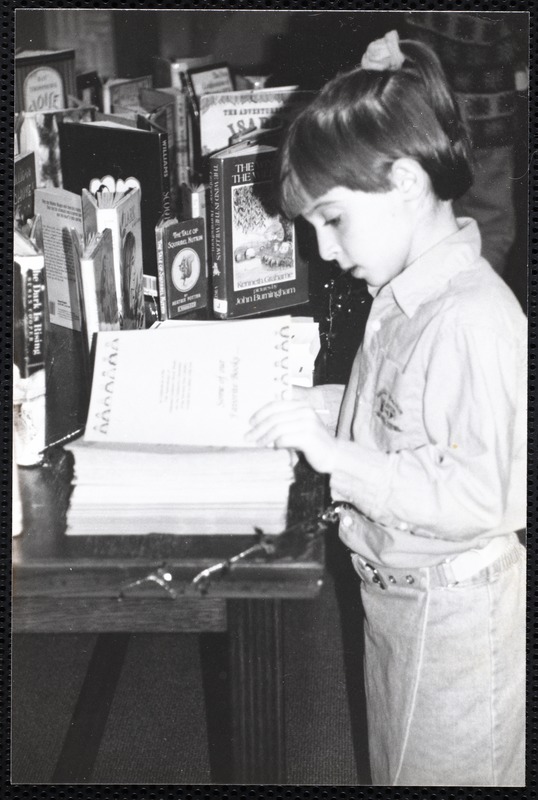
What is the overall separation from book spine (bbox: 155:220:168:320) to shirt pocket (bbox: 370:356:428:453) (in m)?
0.55

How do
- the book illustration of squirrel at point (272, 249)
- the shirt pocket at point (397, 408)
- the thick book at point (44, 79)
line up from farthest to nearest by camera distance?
1. the thick book at point (44, 79)
2. the book illustration of squirrel at point (272, 249)
3. the shirt pocket at point (397, 408)

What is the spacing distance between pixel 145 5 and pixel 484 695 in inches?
38.6

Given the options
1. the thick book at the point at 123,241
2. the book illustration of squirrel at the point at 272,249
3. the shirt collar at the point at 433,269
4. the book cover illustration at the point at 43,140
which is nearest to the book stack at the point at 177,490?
the shirt collar at the point at 433,269

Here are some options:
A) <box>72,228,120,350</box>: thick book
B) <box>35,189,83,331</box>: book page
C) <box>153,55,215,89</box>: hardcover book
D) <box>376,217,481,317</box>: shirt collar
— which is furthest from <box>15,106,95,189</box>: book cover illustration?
<box>376,217,481,317</box>: shirt collar

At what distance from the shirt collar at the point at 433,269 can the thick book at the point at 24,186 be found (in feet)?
2.44

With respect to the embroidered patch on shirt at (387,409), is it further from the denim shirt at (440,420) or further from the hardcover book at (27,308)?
the hardcover book at (27,308)

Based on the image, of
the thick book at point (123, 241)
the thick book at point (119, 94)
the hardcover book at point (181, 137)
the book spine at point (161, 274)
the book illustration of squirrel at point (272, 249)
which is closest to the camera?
the thick book at point (123, 241)

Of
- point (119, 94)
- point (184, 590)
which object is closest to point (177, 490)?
point (184, 590)

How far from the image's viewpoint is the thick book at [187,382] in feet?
3.02

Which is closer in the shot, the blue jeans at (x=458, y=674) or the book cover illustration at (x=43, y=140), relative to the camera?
the blue jeans at (x=458, y=674)

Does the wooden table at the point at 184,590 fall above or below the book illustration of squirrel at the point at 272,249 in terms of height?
below

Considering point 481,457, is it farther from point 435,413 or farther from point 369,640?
point 369,640

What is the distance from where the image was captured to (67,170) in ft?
5.84

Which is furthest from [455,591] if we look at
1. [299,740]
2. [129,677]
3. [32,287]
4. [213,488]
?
[129,677]
